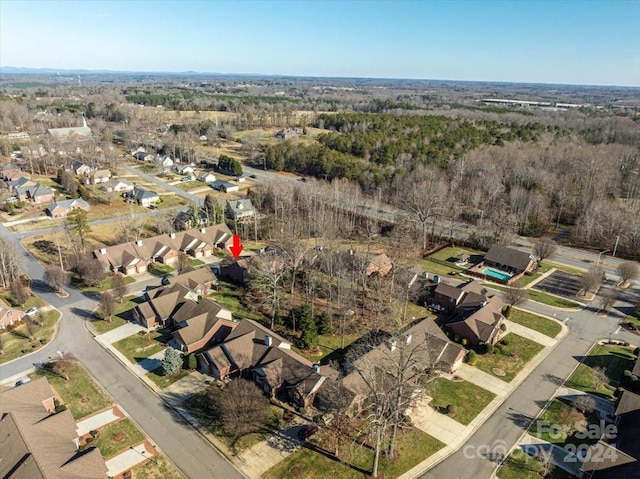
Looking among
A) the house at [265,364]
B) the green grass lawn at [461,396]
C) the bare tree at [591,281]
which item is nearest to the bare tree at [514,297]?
the bare tree at [591,281]

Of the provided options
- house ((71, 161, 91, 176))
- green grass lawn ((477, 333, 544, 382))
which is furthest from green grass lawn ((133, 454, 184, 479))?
house ((71, 161, 91, 176))

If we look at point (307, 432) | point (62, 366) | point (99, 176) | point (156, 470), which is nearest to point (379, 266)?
point (307, 432)

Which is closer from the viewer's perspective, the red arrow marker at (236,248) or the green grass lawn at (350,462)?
the green grass lawn at (350,462)

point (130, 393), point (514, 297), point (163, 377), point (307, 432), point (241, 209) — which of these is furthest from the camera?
point (241, 209)

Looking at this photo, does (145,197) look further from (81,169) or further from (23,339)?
(23,339)

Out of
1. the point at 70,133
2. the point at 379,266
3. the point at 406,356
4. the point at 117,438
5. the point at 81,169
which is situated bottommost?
the point at 117,438

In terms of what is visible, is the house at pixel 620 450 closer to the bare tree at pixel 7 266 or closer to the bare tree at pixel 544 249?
the bare tree at pixel 544 249

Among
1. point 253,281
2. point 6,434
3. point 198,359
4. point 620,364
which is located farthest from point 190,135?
point 620,364
